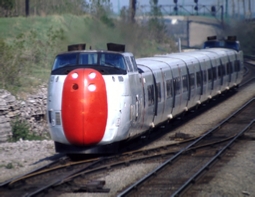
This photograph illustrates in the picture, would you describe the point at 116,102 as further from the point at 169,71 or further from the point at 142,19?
the point at 142,19

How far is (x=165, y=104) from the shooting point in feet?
59.2

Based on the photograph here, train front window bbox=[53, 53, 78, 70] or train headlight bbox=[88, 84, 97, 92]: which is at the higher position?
train front window bbox=[53, 53, 78, 70]

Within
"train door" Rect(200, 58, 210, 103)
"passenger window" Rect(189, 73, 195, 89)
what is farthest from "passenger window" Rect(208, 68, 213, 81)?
"passenger window" Rect(189, 73, 195, 89)

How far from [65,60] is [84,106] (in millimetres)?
1660

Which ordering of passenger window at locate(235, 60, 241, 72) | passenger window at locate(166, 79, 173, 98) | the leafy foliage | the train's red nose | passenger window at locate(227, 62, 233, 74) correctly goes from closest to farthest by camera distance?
the train's red nose, passenger window at locate(166, 79, 173, 98), the leafy foliage, passenger window at locate(227, 62, 233, 74), passenger window at locate(235, 60, 241, 72)

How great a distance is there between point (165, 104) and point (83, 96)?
5.63 meters

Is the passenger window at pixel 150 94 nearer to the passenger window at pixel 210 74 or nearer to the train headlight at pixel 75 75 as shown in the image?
the train headlight at pixel 75 75

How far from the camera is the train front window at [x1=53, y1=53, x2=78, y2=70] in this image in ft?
45.6

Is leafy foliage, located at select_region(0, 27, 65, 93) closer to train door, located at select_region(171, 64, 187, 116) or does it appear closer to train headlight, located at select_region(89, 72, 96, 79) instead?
train door, located at select_region(171, 64, 187, 116)

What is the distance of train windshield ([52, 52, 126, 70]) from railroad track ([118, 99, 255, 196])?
251 centimetres

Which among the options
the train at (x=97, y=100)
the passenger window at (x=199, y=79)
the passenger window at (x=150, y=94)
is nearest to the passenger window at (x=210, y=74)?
the passenger window at (x=199, y=79)

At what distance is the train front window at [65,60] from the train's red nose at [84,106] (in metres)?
0.84

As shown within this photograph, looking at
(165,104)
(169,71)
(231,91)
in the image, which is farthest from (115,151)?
(231,91)

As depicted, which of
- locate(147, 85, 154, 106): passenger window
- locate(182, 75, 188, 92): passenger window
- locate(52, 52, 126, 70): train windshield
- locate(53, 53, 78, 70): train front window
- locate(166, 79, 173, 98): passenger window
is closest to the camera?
locate(52, 52, 126, 70): train windshield
